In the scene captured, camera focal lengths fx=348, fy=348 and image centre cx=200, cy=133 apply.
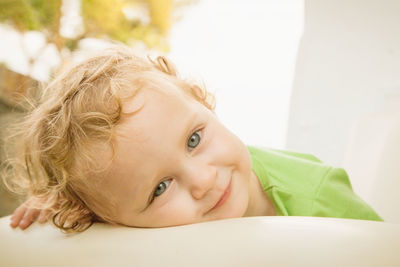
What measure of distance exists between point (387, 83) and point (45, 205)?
878 millimetres

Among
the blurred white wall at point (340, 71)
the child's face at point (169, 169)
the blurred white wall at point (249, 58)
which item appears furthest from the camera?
the blurred white wall at point (249, 58)

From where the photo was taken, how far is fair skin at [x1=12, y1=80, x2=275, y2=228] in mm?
534

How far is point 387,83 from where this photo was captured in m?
0.92

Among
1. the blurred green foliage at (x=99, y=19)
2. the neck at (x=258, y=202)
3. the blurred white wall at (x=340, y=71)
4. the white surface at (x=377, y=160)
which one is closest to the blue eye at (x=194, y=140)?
the neck at (x=258, y=202)

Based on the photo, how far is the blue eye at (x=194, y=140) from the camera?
1.96 feet

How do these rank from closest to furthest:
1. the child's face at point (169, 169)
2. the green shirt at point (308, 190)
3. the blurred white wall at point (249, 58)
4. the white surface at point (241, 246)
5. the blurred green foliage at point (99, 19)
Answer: the white surface at point (241, 246)
the child's face at point (169, 169)
the green shirt at point (308, 190)
the blurred white wall at point (249, 58)
the blurred green foliage at point (99, 19)

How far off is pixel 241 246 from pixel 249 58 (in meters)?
1.26

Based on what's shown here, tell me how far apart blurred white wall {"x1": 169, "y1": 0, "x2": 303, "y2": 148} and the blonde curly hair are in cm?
62

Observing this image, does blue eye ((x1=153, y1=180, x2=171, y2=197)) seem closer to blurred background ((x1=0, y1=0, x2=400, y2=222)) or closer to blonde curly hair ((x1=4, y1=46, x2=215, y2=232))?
blonde curly hair ((x1=4, y1=46, x2=215, y2=232))

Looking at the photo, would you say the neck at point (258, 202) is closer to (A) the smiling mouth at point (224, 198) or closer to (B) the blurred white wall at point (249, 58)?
(A) the smiling mouth at point (224, 198)

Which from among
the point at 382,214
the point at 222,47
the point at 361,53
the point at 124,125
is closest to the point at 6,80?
the point at 222,47

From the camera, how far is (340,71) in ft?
3.29

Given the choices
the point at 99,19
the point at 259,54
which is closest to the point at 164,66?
the point at 259,54

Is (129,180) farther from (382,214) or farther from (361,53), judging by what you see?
(361,53)
